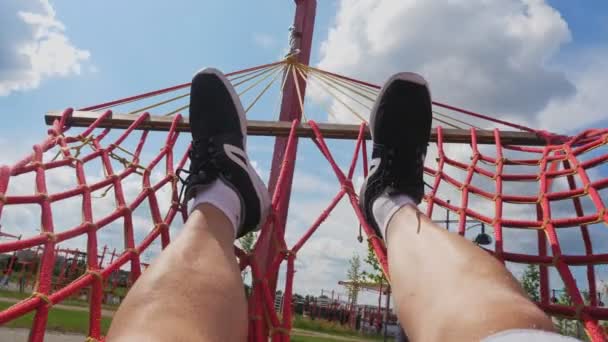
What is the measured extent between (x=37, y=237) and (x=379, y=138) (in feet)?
3.11

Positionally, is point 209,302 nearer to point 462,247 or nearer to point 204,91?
point 462,247

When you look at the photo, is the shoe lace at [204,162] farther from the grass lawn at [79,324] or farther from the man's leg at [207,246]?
the grass lawn at [79,324]

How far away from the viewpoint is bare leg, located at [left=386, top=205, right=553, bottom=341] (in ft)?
2.22

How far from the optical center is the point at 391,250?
104 cm

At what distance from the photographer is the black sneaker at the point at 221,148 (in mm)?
1210

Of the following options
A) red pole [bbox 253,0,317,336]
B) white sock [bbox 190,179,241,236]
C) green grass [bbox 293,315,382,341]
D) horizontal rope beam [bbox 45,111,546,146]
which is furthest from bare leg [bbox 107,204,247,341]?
green grass [bbox 293,315,382,341]

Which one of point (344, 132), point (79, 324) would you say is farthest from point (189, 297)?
point (79, 324)

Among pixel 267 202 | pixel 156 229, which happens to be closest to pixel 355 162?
pixel 267 202

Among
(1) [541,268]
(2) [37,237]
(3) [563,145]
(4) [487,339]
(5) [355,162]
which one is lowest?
(4) [487,339]

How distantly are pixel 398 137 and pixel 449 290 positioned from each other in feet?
2.13

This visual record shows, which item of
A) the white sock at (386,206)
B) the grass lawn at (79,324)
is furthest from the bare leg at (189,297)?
the grass lawn at (79,324)

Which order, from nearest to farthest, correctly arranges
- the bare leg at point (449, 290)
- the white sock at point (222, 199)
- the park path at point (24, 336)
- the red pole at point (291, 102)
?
the bare leg at point (449, 290) < the white sock at point (222, 199) < the red pole at point (291, 102) < the park path at point (24, 336)

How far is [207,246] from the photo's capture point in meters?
0.92

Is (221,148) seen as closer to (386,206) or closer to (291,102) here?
(386,206)
